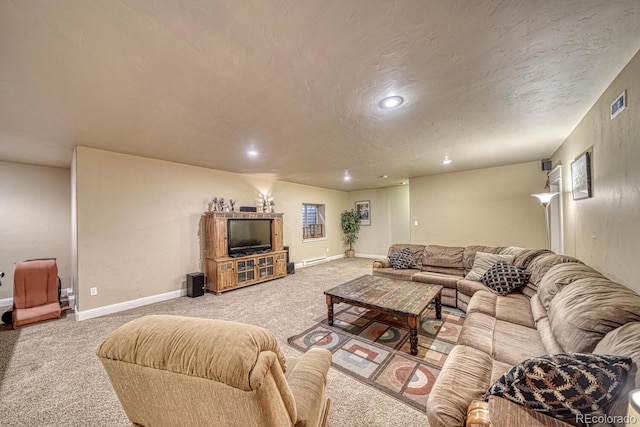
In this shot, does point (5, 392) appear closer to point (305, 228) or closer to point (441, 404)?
point (441, 404)

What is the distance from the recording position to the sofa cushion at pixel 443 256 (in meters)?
3.95

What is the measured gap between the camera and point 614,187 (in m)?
1.87

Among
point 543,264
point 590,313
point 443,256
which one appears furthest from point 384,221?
point 590,313

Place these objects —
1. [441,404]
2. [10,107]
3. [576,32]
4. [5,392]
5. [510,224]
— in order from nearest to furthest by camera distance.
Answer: [441,404] → [576,32] → [5,392] → [10,107] → [510,224]

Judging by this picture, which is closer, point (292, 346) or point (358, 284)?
point (292, 346)

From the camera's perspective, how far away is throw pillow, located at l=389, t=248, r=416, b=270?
4238 mm

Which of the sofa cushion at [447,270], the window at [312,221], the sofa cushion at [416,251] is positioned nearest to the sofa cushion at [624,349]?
the sofa cushion at [447,270]

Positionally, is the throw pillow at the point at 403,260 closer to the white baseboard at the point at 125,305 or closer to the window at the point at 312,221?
the window at the point at 312,221

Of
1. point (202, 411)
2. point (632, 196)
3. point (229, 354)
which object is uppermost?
point (632, 196)

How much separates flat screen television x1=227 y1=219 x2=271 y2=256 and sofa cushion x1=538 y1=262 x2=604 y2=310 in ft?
14.9

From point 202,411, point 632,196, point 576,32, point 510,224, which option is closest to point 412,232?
point 510,224

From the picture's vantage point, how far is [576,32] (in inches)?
54.4

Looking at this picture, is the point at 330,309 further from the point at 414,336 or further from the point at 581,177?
the point at 581,177

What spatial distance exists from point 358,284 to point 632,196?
2542 millimetres
